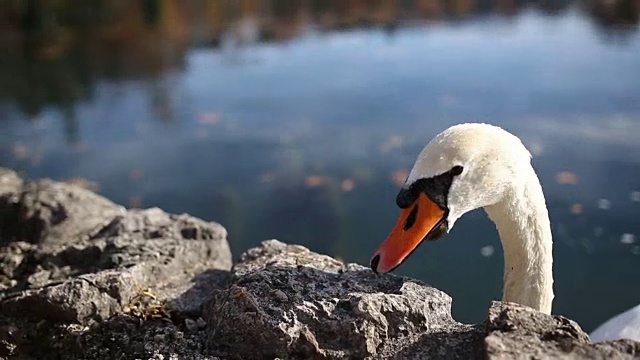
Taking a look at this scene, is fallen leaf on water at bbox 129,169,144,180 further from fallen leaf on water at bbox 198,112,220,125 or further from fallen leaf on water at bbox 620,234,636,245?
fallen leaf on water at bbox 620,234,636,245

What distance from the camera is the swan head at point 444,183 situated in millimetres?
2561

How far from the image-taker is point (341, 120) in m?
8.80

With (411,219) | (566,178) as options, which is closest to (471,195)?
(411,219)

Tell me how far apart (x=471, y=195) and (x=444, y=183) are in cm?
14

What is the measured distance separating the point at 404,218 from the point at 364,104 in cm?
693

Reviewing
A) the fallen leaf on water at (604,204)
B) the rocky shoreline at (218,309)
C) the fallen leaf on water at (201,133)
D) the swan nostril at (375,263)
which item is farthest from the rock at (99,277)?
the fallen leaf on water at (201,133)

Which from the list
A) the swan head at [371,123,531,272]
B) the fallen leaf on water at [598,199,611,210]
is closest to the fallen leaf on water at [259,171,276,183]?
the fallen leaf on water at [598,199,611,210]

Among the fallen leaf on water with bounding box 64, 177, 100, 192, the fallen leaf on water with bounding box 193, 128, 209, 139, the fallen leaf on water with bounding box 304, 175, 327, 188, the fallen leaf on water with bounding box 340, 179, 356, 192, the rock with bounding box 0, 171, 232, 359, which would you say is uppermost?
the rock with bounding box 0, 171, 232, 359

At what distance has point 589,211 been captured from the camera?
6227mm

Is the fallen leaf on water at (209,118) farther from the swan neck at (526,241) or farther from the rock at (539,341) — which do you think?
the rock at (539,341)

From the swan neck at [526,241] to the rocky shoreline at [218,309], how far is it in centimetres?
49

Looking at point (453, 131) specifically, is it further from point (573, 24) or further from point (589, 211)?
point (573, 24)

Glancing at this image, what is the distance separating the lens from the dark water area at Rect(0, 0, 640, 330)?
5859 mm

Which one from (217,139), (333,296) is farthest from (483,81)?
(333,296)
